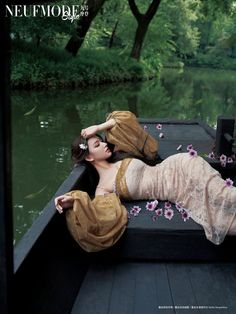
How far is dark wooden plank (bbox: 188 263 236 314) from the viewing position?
7.85 ft

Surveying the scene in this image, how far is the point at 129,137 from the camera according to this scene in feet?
12.3

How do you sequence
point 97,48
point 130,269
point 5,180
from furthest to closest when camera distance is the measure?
point 97,48
point 130,269
point 5,180

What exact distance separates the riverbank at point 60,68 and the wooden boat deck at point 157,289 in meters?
12.0

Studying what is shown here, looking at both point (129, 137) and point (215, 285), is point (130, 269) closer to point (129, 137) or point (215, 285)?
point (215, 285)

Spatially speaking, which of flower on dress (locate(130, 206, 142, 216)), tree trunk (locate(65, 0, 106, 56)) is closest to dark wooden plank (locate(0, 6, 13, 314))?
flower on dress (locate(130, 206, 142, 216))

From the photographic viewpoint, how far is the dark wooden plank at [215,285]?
2393 mm

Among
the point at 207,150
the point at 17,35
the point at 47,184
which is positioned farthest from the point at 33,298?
the point at 17,35

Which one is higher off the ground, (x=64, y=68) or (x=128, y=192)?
(x=128, y=192)

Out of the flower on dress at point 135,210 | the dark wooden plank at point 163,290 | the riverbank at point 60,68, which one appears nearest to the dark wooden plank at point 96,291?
the dark wooden plank at point 163,290

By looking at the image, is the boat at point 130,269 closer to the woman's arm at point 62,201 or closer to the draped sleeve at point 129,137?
the woman's arm at point 62,201

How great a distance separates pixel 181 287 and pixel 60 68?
532 inches

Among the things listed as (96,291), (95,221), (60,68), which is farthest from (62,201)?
(60,68)

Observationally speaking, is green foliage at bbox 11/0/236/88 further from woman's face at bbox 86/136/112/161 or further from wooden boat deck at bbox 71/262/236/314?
wooden boat deck at bbox 71/262/236/314

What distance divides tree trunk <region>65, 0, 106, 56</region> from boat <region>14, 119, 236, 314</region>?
14.0 metres
